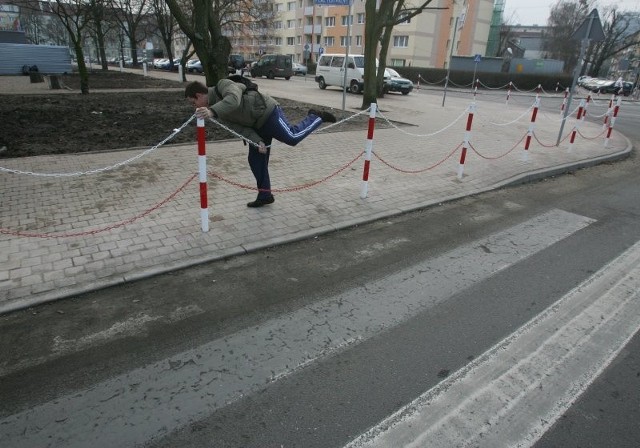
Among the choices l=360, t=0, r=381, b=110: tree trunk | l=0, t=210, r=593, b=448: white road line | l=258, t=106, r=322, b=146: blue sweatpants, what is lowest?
l=0, t=210, r=593, b=448: white road line

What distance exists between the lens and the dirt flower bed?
29.0 feet

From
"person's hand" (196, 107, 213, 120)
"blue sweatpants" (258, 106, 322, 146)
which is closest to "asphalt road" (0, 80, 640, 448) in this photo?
"blue sweatpants" (258, 106, 322, 146)

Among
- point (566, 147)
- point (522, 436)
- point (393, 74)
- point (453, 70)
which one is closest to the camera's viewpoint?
point (522, 436)

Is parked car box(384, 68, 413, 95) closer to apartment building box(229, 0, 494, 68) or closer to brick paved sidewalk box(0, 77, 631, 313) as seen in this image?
brick paved sidewalk box(0, 77, 631, 313)

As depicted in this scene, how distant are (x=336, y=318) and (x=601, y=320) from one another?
7.46ft

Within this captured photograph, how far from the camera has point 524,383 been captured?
294 centimetres

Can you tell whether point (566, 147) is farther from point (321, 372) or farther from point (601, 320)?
point (321, 372)

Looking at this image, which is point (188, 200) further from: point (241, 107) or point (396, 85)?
point (396, 85)

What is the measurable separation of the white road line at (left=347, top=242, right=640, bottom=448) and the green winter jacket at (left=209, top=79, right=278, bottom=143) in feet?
11.8

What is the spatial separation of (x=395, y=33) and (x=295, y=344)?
58066 mm

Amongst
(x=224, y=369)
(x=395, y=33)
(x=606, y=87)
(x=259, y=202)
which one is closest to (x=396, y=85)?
(x=259, y=202)

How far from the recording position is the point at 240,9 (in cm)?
4103

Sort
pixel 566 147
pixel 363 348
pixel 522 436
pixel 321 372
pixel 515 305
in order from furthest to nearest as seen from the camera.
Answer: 1. pixel 566 147
2. pixel 515 305
3. pixel 363 348
4. pixel 321 372
5. pixel 522 436

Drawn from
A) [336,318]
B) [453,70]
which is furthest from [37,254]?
[453,70]
